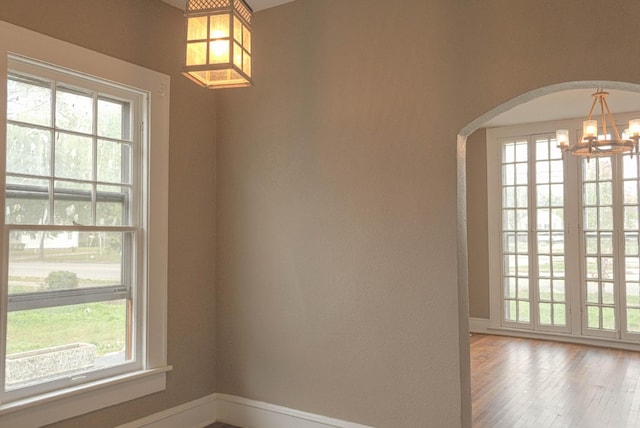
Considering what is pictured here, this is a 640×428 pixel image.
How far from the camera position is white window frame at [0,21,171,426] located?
2699mm

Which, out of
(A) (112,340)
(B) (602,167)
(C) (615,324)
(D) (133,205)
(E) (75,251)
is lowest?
(C) (615,324)

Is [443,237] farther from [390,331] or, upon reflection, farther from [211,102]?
[211,102]

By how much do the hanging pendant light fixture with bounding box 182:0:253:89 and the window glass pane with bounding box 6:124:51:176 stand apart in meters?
1.41

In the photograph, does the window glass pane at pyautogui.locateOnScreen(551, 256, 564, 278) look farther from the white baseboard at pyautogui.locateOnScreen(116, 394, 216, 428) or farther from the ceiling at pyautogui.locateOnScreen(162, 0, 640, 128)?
the white baseboard at pyautogui.locateOnScreen(116, 394, 216, 428)

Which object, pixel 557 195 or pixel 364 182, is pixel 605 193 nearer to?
pixel 557 195

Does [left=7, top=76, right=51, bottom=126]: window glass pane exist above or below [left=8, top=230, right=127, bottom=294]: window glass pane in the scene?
above

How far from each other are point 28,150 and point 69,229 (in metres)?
0.50

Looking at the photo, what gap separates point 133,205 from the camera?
3.40 metres

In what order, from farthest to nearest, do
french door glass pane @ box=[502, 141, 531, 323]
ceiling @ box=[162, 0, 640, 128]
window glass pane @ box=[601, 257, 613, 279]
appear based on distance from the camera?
french door glass pane @ box=[502, 141, 531, 323] → window glass pane @ box=[601, 257, 613, 279] → ceiling @ box=[162, 0, 640, 128]

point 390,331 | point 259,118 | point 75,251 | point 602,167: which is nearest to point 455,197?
point 390,331

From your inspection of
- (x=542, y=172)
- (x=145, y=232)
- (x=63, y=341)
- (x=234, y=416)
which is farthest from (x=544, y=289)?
(x=63, y=341)

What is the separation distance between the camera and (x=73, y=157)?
10.0ft

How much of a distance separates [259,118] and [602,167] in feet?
16.8

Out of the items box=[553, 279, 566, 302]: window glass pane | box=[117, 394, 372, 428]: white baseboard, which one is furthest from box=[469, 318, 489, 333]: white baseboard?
box=[117, 394, 372, 428]: white baseboard
